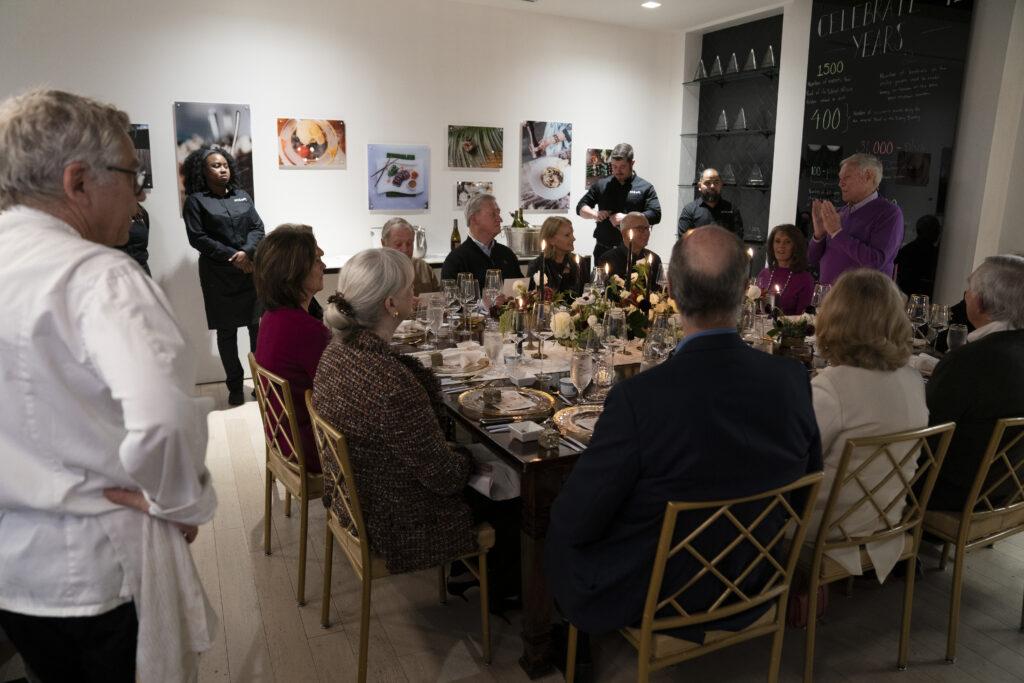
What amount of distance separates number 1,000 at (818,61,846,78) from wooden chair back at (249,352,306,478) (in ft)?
16.4

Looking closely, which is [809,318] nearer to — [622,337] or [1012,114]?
[622,337]

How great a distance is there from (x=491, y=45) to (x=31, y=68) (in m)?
3.50

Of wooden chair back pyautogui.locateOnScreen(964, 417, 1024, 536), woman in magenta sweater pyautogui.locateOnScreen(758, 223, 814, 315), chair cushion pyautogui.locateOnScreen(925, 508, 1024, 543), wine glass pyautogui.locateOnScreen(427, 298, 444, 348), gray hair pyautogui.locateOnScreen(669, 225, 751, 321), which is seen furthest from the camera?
woman in magenta sweater pyautogui.locateOnScreen(758, 223, 814, 315)

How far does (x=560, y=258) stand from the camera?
4754 mm

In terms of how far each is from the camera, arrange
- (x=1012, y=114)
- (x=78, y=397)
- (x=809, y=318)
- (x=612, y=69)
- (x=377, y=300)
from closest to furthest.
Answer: (x=78, y=397) → (x=377, y=300) → (x=809, y=318) → (x=1012, y=114) → (x=612, y=69)

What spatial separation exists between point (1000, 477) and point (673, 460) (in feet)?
4.93

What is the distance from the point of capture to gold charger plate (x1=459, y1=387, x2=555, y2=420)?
2430 millimetres

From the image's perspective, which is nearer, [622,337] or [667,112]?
[622,337]

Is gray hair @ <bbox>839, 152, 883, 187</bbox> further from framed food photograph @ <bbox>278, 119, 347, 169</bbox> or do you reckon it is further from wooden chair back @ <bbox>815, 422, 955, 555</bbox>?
framed food photograph @ <bbox>278, 119, 347, 169</bbox>

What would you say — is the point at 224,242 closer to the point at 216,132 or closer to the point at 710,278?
the point at 216,132

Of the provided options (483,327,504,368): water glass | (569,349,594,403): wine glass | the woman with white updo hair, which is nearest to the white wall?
(483,327,504,368): water glass

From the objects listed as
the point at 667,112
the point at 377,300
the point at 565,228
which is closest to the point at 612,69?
the point at 667,112

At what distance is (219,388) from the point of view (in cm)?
562

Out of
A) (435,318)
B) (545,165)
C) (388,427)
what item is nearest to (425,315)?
(435,318)
